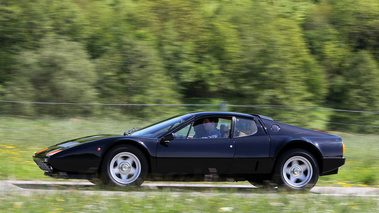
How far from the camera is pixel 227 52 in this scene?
3466cm

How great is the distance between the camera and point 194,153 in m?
7.05

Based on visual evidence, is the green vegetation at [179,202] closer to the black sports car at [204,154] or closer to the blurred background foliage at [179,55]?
the black sports car at [204,154]

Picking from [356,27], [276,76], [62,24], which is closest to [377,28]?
[356,27]

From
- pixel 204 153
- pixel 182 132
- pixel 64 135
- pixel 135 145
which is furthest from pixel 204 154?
pixel 64 135

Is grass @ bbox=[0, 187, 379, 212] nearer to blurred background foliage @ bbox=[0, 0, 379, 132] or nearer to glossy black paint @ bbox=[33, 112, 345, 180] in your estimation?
→ glossy black paint @ bbox=[33, 112, 345, 180]

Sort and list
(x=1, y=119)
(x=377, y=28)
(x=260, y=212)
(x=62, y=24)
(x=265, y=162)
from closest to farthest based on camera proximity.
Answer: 1. (x=260, y=212)
2. (x=265, y=162)
3. (x=1, y=119)
4. (x=62, y=24)
5. (x=377, y=28)

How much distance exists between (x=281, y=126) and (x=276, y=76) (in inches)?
789

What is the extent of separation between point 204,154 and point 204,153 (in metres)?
0.01

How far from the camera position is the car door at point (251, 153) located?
7.16 metres

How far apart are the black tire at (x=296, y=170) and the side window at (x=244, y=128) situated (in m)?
0.58

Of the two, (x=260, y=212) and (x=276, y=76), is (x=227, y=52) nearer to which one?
(x=276, y=76)

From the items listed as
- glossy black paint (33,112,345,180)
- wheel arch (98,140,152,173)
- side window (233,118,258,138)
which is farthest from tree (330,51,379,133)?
wheel arch (98,140,152,173)

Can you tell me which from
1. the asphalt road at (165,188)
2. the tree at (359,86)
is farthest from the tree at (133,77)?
the asphalt road at (165,188)

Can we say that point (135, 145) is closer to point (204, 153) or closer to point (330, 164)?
point (204, 153)
